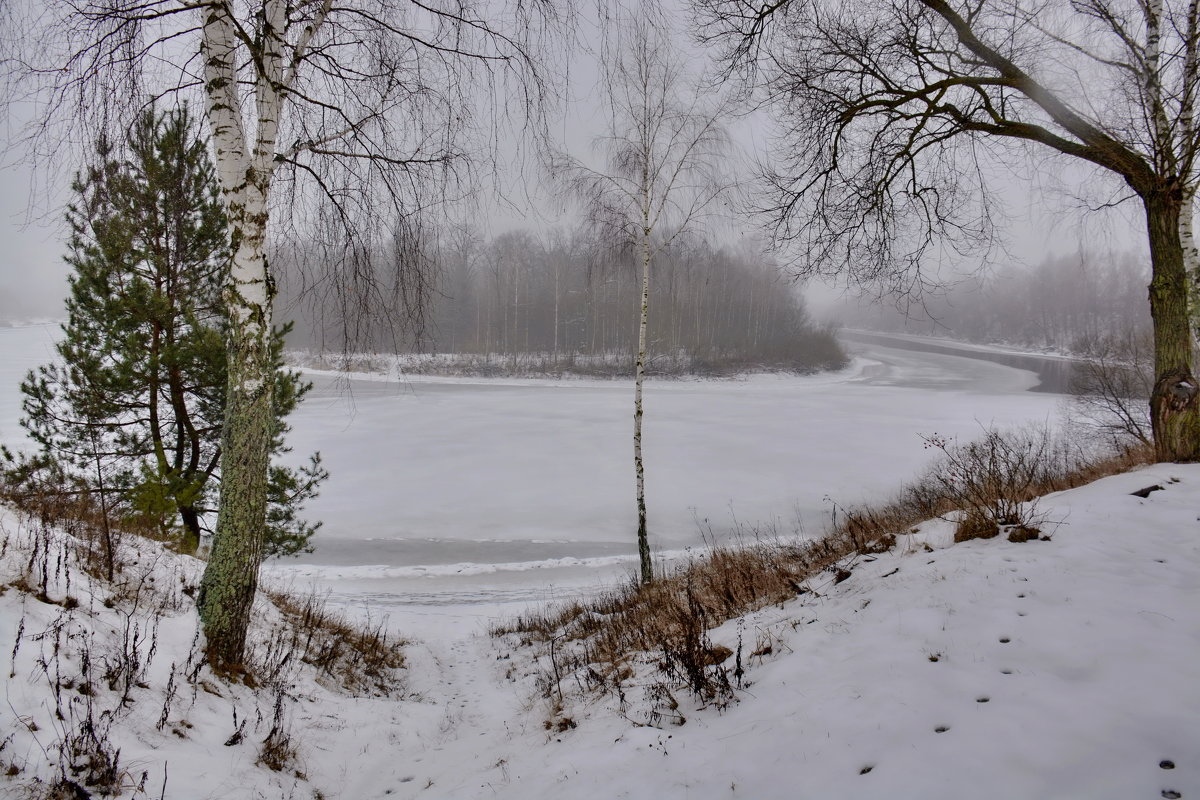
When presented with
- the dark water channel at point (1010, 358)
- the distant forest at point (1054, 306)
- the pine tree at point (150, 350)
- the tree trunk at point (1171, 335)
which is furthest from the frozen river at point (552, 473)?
the distant forest at point (1054, 306)

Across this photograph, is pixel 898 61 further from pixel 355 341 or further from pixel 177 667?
pixel 177 667

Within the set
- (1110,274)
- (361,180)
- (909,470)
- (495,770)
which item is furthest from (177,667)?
(1110,274)

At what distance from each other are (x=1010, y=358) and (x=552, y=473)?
189ft

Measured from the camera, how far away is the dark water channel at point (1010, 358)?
33656 mm

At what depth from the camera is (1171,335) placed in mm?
4668

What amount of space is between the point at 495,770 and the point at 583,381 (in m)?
34.1

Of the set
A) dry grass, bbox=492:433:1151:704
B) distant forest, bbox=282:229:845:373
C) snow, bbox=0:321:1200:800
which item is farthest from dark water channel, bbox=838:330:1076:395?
snow, bbox=0:321:1200:800

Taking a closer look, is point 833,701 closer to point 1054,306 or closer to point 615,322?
point 615,322

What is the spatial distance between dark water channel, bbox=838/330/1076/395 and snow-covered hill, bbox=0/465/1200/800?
25.7 m

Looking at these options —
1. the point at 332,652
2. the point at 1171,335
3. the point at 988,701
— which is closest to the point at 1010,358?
the point at 1171,335

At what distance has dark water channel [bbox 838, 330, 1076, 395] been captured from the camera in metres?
33.7

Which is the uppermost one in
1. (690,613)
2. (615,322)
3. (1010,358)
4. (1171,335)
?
(615,322)

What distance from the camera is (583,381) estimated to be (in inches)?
1446

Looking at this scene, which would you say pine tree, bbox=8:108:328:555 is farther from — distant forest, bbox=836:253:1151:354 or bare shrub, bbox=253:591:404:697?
distant forest, bbox=836:253:1151:354
